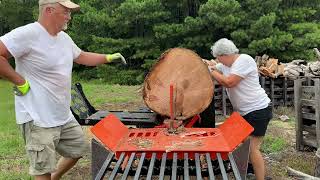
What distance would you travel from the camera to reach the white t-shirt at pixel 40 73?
163 inches

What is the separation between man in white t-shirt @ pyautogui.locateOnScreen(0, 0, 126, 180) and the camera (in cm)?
411

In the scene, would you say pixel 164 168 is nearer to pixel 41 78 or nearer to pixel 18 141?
pixel 41 78

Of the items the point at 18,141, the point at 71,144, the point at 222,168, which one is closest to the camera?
the point at 222,168

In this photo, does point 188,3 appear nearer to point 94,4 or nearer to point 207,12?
point 207,12

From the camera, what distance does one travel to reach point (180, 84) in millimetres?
5258

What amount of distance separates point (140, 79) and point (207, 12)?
418cm

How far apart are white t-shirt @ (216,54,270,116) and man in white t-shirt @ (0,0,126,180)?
1.81m

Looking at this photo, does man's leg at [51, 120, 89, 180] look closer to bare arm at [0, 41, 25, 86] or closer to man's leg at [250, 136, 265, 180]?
bare arm at [0, 41, 25, 86]

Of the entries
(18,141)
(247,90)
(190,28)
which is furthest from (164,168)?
(190,28)

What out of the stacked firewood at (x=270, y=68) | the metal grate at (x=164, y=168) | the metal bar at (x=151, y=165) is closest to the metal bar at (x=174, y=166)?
the metal grate at (x=164, y=168)

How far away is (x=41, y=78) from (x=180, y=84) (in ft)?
5.25

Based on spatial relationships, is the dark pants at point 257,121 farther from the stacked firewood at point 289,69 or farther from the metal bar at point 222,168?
the stacked firewood at point 289,69

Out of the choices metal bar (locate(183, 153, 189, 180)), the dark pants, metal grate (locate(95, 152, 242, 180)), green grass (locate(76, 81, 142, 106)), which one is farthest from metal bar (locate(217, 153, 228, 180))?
green grass (locate(76, 81, 142, 106))

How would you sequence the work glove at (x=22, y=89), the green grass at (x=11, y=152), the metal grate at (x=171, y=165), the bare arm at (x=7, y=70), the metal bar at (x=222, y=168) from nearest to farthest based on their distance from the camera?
the metal bar at (x=222, y=168)
the metal grate at (x=171, y=165)
the bare arm at (x=7, y=70)
the work glove at (x=22, y=89)
the green grass at (x=11, y=152)
